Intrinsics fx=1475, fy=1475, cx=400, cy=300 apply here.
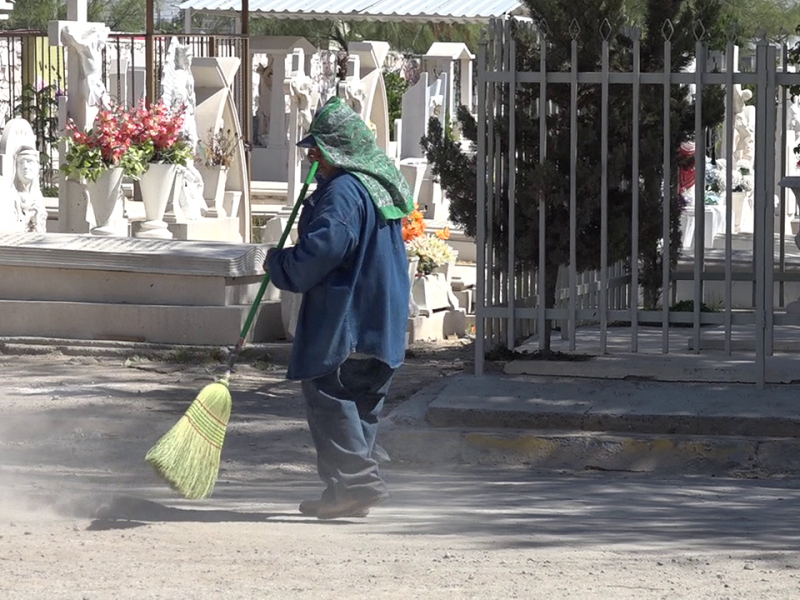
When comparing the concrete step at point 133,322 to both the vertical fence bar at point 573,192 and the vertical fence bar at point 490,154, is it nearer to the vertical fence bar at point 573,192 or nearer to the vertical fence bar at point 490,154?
the vertical fence bar at point 490,154

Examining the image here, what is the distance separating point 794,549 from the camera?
5.09 m

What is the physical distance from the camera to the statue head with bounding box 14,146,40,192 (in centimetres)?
1209

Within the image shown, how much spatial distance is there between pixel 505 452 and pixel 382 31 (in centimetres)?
3614

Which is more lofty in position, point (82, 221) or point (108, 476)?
point (82, 221)

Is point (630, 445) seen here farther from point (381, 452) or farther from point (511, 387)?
point (381, 452)

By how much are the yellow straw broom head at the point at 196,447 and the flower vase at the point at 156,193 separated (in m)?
7.20

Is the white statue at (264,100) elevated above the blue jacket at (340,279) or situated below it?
above

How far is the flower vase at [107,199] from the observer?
1214 centimetres

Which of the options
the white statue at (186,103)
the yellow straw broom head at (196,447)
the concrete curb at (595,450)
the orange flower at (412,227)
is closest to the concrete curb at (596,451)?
the concrete curb at (595,450)

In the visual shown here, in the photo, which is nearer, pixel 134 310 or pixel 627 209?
pixel 627 209

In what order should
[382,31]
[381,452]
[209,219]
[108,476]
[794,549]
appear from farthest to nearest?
1. [382,31]
2. [209,219]
3. [108,476]
4. [381,452]
5. [794,549]

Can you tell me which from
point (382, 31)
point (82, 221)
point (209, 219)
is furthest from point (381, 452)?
point (382, 31)

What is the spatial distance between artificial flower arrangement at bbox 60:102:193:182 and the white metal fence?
513 centimetres

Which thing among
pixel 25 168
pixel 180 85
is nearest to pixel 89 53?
pixel 25 168
